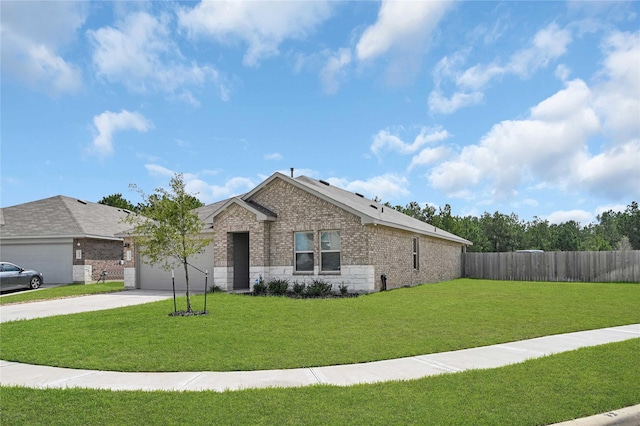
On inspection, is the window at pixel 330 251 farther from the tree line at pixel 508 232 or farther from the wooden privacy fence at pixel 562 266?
the tree line at pixel 508 232

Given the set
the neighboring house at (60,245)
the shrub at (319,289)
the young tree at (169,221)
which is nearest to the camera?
the young tree at (169,221)

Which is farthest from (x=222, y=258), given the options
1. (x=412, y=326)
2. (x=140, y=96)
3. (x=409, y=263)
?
(x=412, y=326)

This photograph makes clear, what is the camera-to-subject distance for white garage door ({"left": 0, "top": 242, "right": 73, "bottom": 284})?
25797 mm

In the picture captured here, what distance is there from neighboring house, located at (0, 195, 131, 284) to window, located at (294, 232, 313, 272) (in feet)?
42.5

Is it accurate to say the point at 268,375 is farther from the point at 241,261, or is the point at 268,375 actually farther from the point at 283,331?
the point at 241,261

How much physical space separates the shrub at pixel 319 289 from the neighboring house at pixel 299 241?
533 mm

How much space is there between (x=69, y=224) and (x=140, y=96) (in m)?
13.8

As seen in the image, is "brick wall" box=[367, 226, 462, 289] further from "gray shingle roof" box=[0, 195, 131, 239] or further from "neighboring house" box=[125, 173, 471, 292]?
"gray shingle roof" box=[0, 195, 131, 239]

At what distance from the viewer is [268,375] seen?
6.33 m

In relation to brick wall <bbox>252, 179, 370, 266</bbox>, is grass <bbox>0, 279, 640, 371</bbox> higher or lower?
lower

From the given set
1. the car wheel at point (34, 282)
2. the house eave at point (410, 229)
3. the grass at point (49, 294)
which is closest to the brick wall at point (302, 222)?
the house eave at point (410, 229)

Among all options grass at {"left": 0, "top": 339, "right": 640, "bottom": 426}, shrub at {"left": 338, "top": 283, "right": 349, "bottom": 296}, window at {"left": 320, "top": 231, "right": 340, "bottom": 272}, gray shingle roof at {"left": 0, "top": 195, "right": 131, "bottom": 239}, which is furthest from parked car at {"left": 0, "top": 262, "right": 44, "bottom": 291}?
grass at {"left": 0, "top": 339, "right": 640, "bottom": 426}

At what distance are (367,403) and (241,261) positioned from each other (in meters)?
16.5

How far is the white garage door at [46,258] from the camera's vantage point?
25797 millimetres
